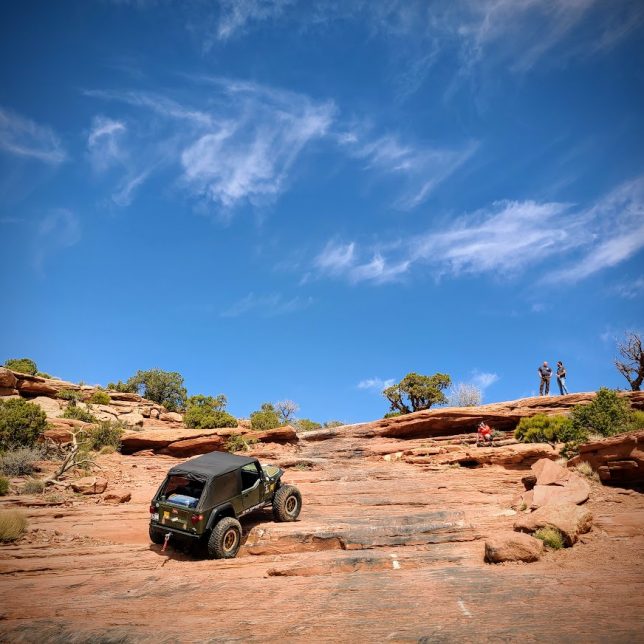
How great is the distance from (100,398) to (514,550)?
3340 centimetres

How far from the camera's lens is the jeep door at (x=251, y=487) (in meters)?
9.76

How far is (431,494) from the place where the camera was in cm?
1376

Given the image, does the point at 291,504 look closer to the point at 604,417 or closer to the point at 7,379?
the point at 604,417

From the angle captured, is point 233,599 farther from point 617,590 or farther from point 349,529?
point 617,590

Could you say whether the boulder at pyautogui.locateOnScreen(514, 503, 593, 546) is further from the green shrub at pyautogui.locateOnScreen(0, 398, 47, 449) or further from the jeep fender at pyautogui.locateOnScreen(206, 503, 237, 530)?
the green shrub at pyautogui.locateOnScreen(0, 398, 47, 449)

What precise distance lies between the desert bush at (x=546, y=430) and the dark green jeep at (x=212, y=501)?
12826 millimetres

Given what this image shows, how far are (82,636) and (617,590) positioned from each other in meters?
7.11

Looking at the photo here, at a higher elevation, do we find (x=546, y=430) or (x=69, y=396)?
(x=69, y=396)

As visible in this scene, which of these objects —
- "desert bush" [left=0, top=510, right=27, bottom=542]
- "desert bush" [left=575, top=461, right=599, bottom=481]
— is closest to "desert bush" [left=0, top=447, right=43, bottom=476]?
"desert bush" [left=0, top=510, right=27, bottom=542]

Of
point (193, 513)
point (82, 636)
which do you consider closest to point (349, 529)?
point (193, 513)

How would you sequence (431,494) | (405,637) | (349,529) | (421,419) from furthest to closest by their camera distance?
(421,419), (431,494), (349,529), (405,637)

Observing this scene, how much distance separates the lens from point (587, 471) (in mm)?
12633

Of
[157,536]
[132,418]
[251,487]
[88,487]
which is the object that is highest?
[132,418]

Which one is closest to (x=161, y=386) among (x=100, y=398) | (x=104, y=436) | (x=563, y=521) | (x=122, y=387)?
(x=122, y=387)
